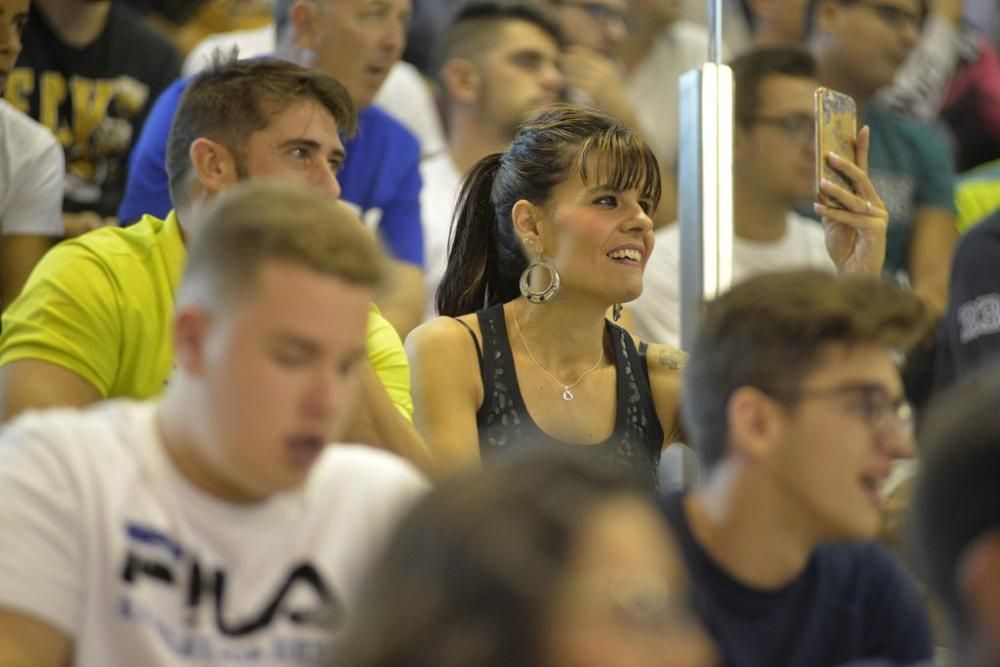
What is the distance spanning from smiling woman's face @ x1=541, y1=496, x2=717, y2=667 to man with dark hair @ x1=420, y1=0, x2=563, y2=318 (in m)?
3.14

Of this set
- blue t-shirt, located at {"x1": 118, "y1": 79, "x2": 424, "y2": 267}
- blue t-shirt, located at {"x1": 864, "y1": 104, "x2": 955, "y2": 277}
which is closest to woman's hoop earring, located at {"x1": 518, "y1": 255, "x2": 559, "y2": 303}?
blue t-shirt, located at {"x1": 118, "y1": 79, "x2": 424, "y2": 267}

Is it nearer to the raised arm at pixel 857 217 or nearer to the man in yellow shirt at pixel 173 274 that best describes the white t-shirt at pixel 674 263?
the raised arm at pixel 857 217

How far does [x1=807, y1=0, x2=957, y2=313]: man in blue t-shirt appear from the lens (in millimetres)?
4043

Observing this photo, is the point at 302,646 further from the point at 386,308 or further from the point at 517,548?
the point at 386,308

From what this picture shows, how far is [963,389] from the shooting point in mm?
1533

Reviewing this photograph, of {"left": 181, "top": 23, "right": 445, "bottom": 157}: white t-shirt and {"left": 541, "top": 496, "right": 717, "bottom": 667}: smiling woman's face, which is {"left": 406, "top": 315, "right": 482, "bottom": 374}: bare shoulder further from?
{"left": 541, "top": 496, "right": 717, "bottom": 667}: smiling woman's face

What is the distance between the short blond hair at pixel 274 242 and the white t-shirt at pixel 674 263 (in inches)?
78.3

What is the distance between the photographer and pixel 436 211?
4074 millimetres

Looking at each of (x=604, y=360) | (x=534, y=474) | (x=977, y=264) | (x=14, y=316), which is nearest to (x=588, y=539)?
(x=534, y=474)

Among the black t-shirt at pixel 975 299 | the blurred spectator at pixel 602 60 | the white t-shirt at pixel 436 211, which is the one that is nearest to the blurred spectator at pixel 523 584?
the black t-shirt at pixel 975 299

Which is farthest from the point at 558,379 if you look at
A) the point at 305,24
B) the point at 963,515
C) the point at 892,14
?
the point at 892,14

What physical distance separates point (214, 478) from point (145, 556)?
0.10 m

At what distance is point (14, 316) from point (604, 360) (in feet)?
3.47

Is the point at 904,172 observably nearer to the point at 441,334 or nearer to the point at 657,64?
the point at 657,64
